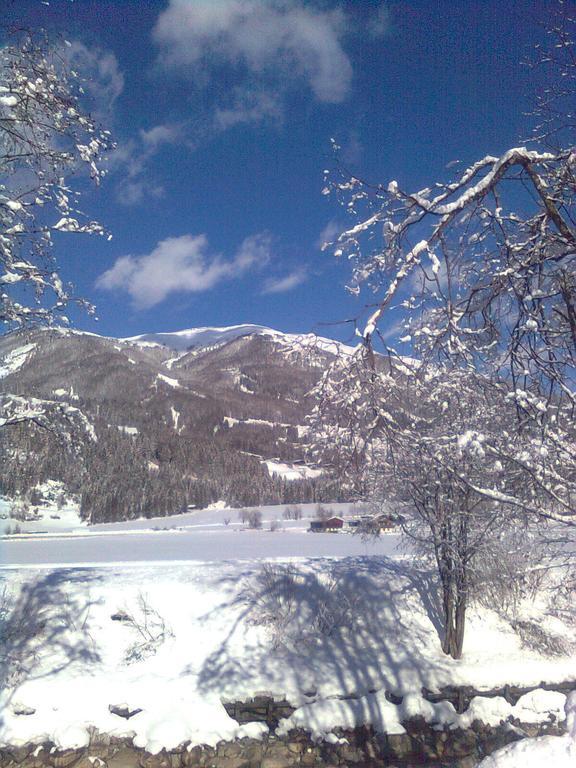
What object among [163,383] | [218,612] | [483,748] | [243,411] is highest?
[163,383]

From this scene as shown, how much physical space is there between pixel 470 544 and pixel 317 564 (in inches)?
225

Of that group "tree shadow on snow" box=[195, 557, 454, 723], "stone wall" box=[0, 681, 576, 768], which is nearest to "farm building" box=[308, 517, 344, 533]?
"tree shadow on snow" box=[195, 557, 454, 723]

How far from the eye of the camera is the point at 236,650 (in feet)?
35.8

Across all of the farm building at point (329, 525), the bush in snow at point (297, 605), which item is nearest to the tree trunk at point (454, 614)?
the bush in snow at point (297, 605)

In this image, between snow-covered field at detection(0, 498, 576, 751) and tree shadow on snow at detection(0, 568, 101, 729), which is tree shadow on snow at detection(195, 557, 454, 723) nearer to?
snow-covered field at detection(0, 498, 576, 751)

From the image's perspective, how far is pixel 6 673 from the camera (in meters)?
9.04

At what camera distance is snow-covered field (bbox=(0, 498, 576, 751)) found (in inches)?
357

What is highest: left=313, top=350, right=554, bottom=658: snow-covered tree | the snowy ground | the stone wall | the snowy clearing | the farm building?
left=313, top=350, right=554, bottom=658: snow-covered tree

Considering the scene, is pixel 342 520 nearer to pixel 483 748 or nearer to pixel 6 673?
pixel 483 748

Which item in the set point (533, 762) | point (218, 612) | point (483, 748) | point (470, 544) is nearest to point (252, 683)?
point (218, 612)

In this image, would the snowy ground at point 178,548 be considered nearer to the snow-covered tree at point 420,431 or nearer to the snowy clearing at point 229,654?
the snowy clearing at point 229,654

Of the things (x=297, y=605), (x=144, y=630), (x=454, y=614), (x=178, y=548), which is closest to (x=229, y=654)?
(x=144, y=630)

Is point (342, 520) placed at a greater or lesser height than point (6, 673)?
greater

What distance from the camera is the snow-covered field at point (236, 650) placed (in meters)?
9.06
